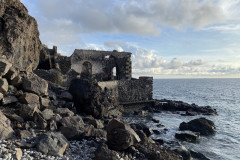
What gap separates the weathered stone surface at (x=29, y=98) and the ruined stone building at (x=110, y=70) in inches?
660

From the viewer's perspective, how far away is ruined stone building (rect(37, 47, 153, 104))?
95.7 ft

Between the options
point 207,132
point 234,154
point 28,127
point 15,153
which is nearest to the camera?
point 15,153

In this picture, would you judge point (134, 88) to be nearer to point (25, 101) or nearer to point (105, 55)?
point (105, 55)

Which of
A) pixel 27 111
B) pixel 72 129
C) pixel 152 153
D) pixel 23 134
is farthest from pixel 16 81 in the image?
pixel 152 153

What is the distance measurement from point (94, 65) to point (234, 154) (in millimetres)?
23025

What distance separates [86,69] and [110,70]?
15.4 ft

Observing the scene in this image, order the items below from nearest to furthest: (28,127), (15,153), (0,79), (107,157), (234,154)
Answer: (15,153), (107,157), (28,127), (0,79), (234,154)

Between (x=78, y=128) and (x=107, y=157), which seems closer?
(x=107, y=157)

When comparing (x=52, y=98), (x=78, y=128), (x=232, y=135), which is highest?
(x=52, y=98)

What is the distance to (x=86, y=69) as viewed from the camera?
32.8m

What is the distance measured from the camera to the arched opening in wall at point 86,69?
107ft

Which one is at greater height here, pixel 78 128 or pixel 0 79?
pixel 0 79

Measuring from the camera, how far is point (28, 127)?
25.9ft

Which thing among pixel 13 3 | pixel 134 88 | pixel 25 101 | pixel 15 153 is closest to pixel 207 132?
pixel 134 88
